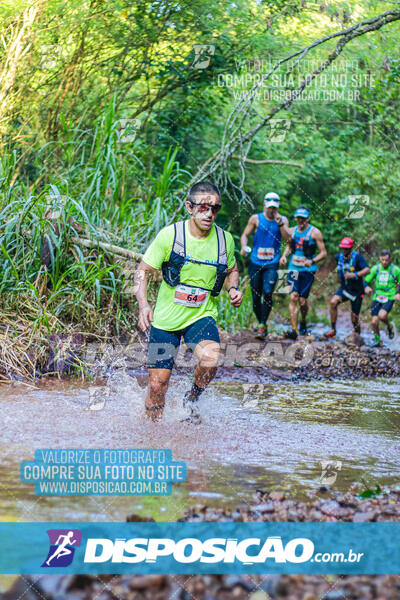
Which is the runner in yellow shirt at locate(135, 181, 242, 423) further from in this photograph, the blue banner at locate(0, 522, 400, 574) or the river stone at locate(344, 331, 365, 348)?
the river stone at locate(344, 331, 365, 348)

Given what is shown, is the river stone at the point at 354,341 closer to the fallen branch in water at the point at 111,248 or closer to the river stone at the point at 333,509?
the fallen branch in water at the point at 111,248

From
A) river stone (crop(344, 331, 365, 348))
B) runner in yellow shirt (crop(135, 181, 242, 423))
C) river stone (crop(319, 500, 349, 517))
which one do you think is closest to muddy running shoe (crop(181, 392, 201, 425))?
runner in yellow shirt (crop(135, 181, 242, 423))

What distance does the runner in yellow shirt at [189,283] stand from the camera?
221 inches

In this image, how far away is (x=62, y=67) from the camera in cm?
1162

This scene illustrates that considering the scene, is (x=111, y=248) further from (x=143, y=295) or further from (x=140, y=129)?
(x=140, y=129)

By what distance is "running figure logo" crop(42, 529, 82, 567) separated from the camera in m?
3.27

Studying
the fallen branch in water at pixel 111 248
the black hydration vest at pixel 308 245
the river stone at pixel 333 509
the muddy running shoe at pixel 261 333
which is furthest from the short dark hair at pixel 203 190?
the black hydration vest at pixel 308 245

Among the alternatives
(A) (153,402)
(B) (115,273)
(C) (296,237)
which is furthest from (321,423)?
(C) (296,237)

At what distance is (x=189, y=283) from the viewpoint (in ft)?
18.7

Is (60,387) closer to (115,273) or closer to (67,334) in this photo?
(67,334)

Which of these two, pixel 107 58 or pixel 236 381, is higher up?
pixel 107 58

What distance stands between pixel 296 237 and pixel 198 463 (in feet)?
27.2

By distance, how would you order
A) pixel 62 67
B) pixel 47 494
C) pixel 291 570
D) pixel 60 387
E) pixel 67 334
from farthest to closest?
1. pixel 62 67
2. pixel 67 334
3. pixel 60 387
4. pixel 47 494
5. pixel 291 570

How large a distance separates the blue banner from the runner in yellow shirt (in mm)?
2190
